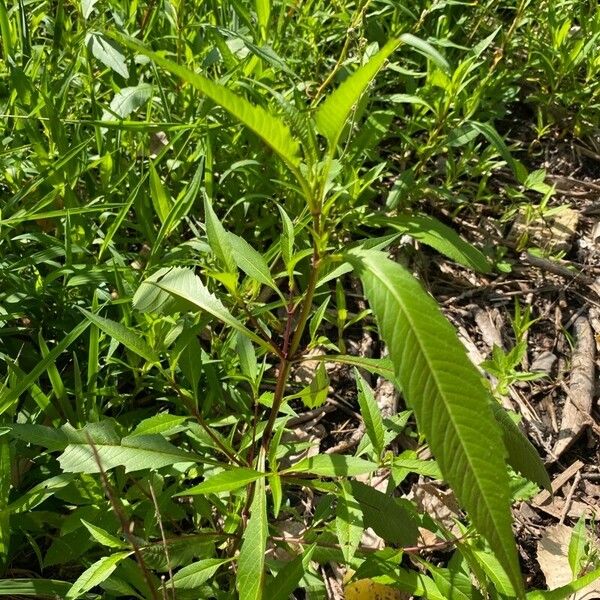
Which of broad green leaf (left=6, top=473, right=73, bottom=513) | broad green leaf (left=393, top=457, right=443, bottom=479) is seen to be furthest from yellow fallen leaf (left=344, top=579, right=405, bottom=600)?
broad green leaf (left=6, top=473, right=73, bottom=513)

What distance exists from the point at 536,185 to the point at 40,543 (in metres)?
2.14

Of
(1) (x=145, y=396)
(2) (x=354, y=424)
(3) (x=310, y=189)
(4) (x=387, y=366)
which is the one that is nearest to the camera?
(3) (x=310, y=189)

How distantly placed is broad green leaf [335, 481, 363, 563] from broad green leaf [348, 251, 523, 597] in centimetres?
57

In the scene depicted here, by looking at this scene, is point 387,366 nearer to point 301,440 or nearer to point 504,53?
point 301,440

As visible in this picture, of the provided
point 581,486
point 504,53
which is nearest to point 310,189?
point 581,486

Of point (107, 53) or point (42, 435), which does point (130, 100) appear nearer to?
point (107, 53)

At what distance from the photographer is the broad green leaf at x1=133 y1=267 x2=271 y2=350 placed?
54.6 inches

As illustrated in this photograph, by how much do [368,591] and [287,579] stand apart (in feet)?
1.57

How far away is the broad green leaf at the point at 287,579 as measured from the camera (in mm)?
1424

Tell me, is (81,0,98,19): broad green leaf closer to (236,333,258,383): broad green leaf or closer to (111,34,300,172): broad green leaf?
(236,333,258,383): broad green leaf

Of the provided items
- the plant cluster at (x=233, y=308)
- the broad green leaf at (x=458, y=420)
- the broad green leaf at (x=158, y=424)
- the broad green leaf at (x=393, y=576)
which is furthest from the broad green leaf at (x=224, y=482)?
the broad green leaf at (x=458, y=420)

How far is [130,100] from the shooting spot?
7.37 ft

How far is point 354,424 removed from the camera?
91.7 inches

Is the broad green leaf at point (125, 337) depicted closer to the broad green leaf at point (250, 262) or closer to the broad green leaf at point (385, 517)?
the broad green leaf at point (250, 262)
